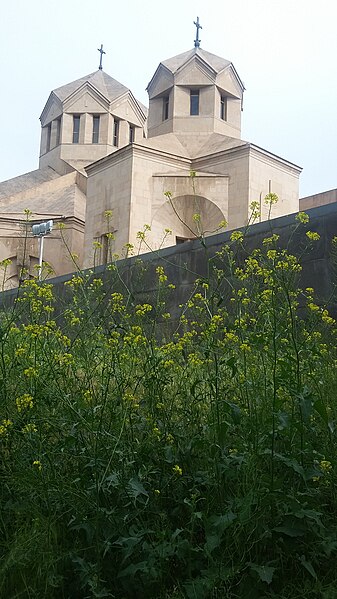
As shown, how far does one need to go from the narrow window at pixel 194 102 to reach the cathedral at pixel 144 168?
0.04 meters

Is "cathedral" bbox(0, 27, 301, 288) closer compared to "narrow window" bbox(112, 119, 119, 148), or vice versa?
"cathedral" bbox(0, 27, 301, 288)

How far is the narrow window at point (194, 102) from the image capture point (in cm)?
2491

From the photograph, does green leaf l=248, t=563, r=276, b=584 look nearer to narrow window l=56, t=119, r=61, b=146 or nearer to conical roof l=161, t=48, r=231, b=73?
conical roof l=161, t=48, r=231, b=73

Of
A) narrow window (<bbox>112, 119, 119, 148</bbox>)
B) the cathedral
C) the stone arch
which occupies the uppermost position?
narrow window (<bbox>112, 119, 119, 148</bbox>)

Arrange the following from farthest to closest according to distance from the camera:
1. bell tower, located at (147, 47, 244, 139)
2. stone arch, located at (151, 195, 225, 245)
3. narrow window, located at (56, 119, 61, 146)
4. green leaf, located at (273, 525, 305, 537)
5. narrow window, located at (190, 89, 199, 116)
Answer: narrow window, located at (56, 119, 61, 146) < narrow window, located at (190, 89, 199, 116) < bell tower, located at (147, 47, 244, 139) < stone arch, located at (151, 195, 225, 245) < green leaf, located at (273, 525, 305, 537)

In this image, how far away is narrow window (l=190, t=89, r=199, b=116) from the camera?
24.9m

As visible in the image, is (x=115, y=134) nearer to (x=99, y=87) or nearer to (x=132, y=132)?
(x=132, y=132)

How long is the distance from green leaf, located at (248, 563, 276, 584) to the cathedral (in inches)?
440

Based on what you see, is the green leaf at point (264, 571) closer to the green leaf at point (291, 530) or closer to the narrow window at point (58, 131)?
the green leaf at point (291, 530)

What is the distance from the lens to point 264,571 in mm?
2113

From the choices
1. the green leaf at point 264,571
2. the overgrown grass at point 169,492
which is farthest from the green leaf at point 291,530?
the green leaf at point 264,571

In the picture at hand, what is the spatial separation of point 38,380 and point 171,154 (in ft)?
65.4

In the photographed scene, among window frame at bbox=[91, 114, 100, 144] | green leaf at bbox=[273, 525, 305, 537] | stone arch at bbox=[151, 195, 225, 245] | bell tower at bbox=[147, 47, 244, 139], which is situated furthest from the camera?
window frame at bbox=[91, 114, 100, 144]

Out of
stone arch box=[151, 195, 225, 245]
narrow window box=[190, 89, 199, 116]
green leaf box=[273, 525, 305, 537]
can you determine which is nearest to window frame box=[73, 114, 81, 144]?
narrow window box=[190, 89, 199, 116]
